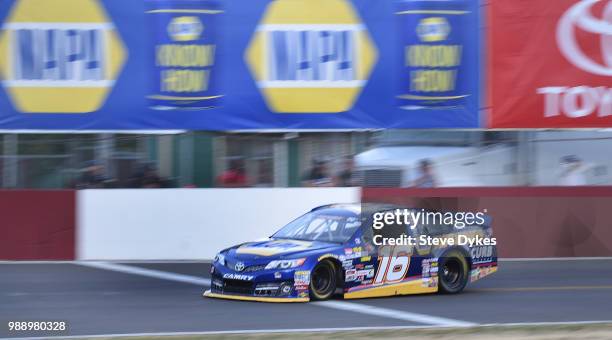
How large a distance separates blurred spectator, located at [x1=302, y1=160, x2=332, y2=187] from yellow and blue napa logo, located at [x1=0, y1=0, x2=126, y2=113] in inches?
158

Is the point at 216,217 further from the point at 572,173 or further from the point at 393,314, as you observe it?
the point at 572,173

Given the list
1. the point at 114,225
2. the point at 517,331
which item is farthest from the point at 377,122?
the point at 517,331

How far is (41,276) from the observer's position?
14.7 metres

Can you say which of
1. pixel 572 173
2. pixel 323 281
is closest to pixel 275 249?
pixel 323 281

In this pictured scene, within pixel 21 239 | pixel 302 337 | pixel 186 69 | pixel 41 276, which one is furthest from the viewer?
pixel 186 69

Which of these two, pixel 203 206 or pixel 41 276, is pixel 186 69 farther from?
pixel 41 276

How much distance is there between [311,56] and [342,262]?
7.50 metres

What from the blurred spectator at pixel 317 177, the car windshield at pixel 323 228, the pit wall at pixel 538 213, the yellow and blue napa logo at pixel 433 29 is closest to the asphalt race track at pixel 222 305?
the car windshield at pixel 323 228

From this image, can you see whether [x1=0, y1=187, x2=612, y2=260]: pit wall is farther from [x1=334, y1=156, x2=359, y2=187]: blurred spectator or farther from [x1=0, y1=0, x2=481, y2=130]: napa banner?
[x1=0, y1=0, x2=481, y2=130]: napa banner

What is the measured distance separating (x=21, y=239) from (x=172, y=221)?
8.42ft

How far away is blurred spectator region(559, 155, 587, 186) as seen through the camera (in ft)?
62.7

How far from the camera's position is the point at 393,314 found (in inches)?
436

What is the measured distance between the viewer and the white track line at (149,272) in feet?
47.2
